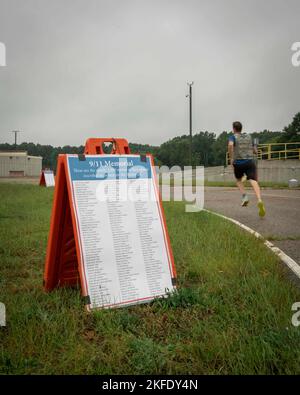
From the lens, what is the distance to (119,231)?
9.49ft

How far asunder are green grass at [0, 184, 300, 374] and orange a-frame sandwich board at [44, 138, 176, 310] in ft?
0.35

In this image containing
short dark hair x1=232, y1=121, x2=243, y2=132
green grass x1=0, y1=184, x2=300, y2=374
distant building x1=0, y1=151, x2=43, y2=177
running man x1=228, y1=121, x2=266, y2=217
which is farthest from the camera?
distant building x1=0, y1=151, x2=43, y2=177

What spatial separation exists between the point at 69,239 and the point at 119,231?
1.72 feet

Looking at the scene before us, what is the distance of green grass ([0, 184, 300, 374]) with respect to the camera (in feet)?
6.45

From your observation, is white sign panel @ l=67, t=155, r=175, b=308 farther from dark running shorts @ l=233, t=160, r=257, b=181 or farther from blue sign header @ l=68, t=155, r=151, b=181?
dark running shorts @ l=233, t=160, r=257, b=181

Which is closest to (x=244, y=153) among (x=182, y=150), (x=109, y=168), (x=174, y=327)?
(x=109, y=168)

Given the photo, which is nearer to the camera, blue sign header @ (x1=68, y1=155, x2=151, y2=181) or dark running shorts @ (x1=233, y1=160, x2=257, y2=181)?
blue sign header @ (x1=68, y1=155, x2=151, y2=181)

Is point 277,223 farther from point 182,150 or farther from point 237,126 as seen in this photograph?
point 182,150

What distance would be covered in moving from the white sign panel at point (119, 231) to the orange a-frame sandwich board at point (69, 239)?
1 centimetres

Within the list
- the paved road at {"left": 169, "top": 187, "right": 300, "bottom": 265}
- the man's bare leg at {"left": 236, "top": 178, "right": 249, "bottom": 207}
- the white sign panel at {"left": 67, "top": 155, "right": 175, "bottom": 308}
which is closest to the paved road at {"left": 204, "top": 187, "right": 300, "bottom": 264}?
Answer: the paved road at {"left": 169, "top": 187, "right": 300, "bottom": 265}

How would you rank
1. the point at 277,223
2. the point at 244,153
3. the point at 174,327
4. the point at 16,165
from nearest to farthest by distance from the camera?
the point at 174,327 → the point at 277,223 → the point at 244,153 → the point at 16,165

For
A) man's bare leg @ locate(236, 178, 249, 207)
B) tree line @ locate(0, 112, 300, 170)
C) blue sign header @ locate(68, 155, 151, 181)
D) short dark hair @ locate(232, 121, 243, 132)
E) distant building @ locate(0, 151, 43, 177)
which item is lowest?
man's bare leg @ locate(236, 178, 249, 207)

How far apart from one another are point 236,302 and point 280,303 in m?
0.34
